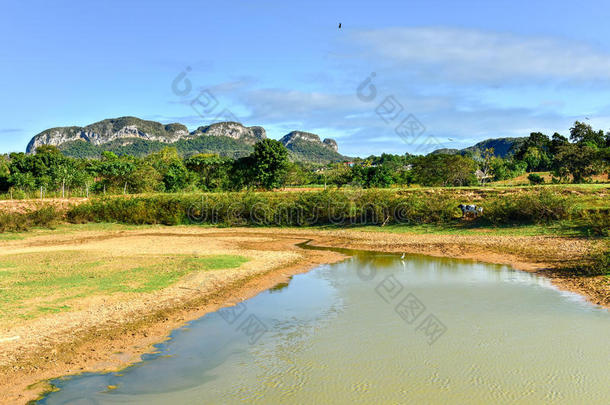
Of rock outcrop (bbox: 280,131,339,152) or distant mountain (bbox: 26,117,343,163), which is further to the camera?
rock outcrop (bbox: 280,131,339,152)

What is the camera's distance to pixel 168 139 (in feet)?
546

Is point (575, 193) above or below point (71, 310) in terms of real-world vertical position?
A: above

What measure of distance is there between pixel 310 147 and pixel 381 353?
558ft

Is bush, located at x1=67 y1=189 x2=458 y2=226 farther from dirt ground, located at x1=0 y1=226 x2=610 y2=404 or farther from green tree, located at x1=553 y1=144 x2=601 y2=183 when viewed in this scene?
green tree, located at x1=553 y1=144 x2=601 y2=183

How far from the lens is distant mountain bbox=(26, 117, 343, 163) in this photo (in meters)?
142

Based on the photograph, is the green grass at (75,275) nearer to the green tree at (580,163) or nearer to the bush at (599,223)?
the bush at (599,223)

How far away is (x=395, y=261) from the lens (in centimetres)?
1585

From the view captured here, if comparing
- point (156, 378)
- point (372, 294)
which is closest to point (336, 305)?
point (372, 294)

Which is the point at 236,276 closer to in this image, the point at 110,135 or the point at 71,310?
the point at 71,310

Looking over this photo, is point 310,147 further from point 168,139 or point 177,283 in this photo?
point 177,283

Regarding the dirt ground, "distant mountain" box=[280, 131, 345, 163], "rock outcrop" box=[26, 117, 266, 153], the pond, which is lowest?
the pond

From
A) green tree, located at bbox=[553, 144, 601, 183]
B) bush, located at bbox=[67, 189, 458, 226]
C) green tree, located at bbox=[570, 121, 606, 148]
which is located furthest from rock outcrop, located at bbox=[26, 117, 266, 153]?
bush, located at bbox=[67, 189, 458, 226]

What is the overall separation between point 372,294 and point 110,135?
183 m

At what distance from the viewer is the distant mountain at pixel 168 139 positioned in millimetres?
142125
